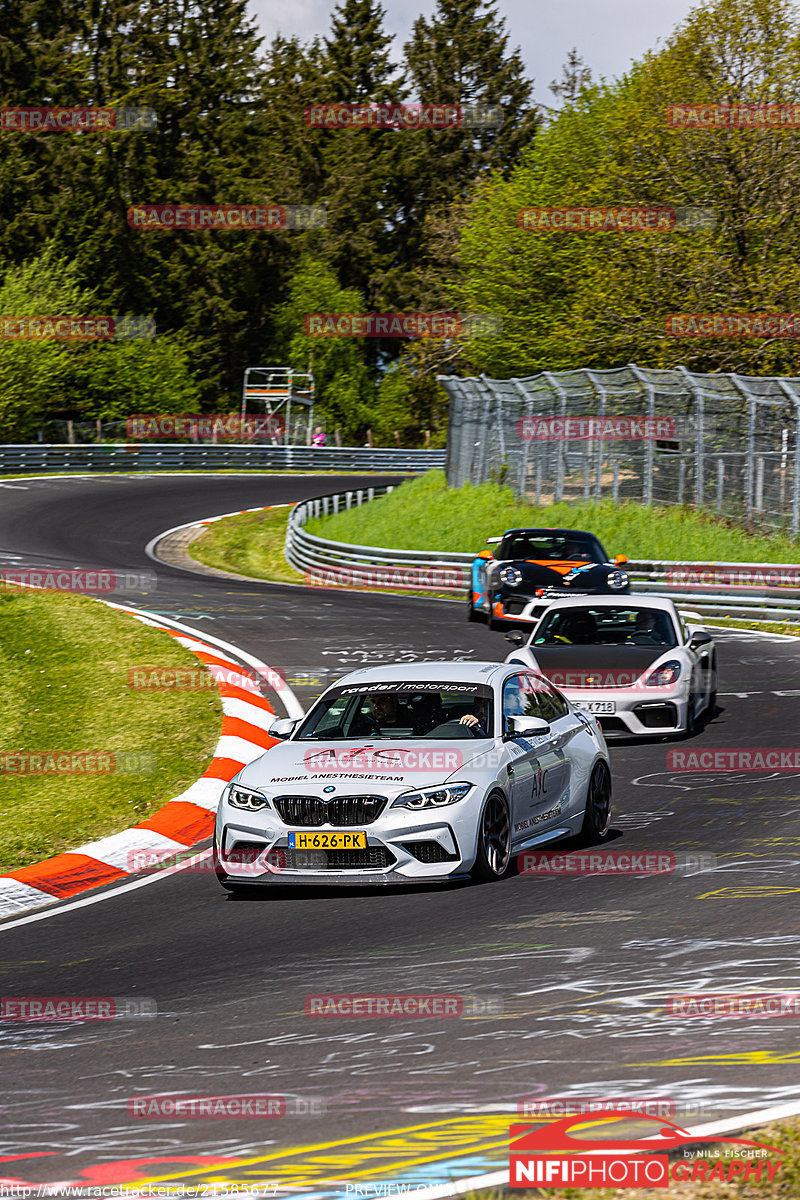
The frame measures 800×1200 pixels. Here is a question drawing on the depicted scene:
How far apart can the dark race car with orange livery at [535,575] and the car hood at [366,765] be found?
12.0m

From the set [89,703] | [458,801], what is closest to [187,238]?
[89,703]

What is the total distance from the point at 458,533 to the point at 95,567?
27.9 feet

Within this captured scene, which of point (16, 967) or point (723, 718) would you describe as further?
point (723, 718)

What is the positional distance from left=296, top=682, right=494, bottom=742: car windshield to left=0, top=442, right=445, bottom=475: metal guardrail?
47.6 m

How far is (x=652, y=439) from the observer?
33.0 metres

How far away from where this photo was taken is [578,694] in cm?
1455

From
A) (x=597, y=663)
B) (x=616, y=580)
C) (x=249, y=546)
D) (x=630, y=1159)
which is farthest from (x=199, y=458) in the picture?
(x=630, y=1159)

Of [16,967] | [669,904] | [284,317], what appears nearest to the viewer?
[16,967]

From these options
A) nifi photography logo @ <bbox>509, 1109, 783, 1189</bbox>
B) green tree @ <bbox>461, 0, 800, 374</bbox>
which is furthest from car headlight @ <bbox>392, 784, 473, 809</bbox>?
green tree @ <bbox>461, 0, 800, 374</bbox>

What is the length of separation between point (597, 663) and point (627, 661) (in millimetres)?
285

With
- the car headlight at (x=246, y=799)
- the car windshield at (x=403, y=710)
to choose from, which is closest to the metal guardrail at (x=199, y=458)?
the car windshield at (x=403, y=710)

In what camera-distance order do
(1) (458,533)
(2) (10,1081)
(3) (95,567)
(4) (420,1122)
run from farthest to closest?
(1) (458,533) → (3) (95,567) → (2) (10,1081) → (4) (420,1122)

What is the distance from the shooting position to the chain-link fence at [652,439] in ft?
99.2

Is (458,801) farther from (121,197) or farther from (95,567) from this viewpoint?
(121,197)
